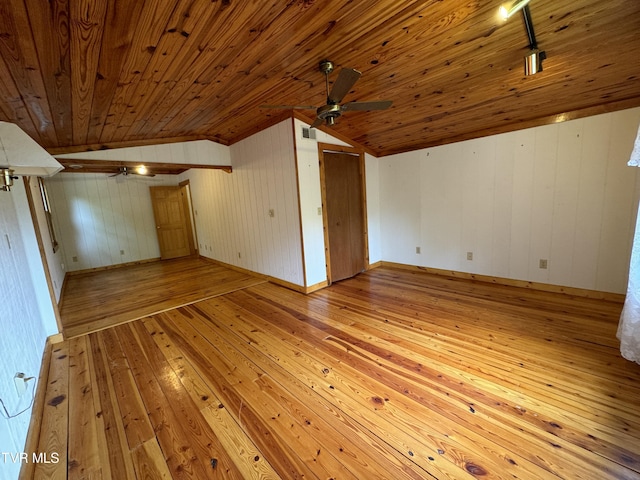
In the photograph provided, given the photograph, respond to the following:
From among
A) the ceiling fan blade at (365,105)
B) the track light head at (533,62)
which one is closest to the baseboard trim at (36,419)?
the ceiling fan blade at (365,105)

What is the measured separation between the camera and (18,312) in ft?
6.09

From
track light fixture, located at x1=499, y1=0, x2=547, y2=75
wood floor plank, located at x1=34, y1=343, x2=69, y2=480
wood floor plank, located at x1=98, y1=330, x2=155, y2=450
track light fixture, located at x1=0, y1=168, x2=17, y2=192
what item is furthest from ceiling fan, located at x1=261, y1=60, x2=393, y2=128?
wood floor plank, located at x1=34, y1=343, x2=69, y2=480

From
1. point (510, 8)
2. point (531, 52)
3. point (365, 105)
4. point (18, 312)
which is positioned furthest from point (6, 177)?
point (531, 52)

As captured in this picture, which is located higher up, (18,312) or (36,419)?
(18,312)

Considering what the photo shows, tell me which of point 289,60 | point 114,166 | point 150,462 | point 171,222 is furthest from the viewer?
point 171,222

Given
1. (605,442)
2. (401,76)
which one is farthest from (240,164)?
(605,442)

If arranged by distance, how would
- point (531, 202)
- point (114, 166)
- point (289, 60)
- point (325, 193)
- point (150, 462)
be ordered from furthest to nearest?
1. point (114, 166)
2. point (325, 193)
3. point (531, 202)
4. point (289, 60)
5. point (150, 462)

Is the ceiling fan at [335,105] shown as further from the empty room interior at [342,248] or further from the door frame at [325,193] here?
the door frame at [325,193]

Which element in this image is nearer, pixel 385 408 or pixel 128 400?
pixel 385 408

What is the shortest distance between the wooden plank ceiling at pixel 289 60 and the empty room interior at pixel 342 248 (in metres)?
0.02

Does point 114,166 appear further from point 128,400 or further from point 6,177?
point 128,400

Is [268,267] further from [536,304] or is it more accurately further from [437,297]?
[536,304]

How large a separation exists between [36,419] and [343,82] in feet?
10.1

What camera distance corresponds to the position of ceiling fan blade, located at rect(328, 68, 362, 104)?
5.98ft
